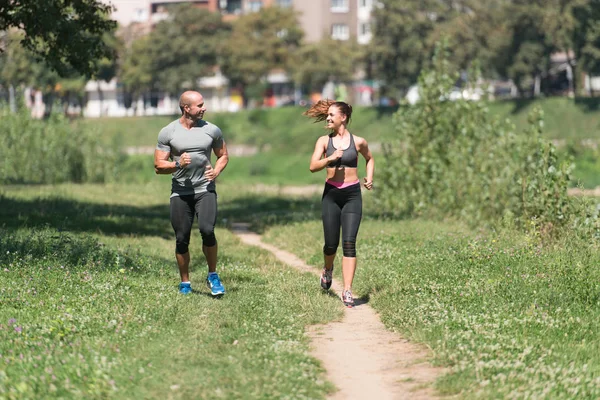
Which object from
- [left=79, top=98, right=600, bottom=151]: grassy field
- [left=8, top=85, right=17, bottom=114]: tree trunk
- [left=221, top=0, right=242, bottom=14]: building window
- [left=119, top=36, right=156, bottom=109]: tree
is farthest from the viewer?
[left=221, top=0, right=242, bottom=14]: building window

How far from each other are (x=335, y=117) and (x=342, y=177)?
27.6 inches

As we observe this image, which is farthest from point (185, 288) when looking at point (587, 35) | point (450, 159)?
point (587, 35)

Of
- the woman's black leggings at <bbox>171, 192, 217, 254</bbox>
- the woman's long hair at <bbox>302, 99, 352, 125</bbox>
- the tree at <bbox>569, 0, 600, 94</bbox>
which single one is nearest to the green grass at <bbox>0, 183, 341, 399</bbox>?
the woman's black leggings at <bbox>171, 192, 217, 254</bbox>

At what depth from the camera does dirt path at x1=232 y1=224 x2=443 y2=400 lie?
857 cm

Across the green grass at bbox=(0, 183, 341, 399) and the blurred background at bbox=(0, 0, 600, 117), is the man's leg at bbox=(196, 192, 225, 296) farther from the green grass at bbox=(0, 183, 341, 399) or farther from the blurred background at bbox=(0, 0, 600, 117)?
the blurred background at bbox=(0, 0, 600, 117)

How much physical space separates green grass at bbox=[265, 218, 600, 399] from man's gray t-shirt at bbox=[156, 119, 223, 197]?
8.23ft

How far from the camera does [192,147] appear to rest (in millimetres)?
12164

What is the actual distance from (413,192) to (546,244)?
379 inches

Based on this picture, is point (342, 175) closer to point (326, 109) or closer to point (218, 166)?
point (326, 109)

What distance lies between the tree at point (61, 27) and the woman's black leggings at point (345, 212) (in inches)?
372

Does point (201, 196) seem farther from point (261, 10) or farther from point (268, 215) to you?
point (261, 10)

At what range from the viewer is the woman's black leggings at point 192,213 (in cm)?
1231

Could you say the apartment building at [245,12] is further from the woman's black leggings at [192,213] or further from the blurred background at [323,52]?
the woman's black leggings at [192,213]

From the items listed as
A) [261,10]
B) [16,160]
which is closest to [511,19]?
[261,10]
